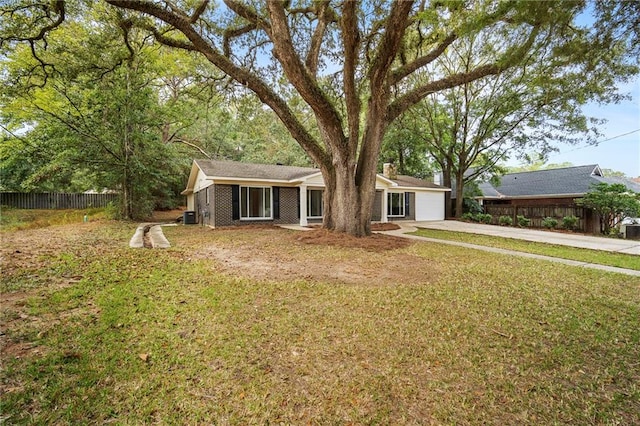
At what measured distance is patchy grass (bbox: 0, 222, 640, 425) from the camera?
6.35ft

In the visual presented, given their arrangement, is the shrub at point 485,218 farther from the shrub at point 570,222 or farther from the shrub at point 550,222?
the shrub at point 570,222

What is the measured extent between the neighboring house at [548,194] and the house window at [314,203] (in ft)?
36.7

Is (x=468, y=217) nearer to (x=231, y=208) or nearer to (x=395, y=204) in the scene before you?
(x=395, y=204)

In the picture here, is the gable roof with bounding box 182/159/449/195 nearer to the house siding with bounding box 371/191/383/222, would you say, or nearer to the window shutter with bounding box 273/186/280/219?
the window shutter with bounding box 273/186/280/219

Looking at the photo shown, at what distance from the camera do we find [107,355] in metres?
2.47

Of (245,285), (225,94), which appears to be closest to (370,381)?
(245,285)

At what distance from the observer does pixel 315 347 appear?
271cm

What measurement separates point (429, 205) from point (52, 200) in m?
26.8

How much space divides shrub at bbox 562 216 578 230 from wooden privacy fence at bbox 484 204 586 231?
0.22m

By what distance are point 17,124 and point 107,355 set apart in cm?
2062

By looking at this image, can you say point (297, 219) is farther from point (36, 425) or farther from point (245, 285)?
→ point (36, 425)

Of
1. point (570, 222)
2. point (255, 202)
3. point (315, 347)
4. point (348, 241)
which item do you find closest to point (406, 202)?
point (570, 222)

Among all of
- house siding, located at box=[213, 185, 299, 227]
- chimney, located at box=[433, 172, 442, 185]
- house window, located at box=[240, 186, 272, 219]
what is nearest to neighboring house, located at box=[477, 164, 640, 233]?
chimney, located at box=[433, 172, 442, 185]

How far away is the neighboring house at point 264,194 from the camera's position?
42.6 feet
